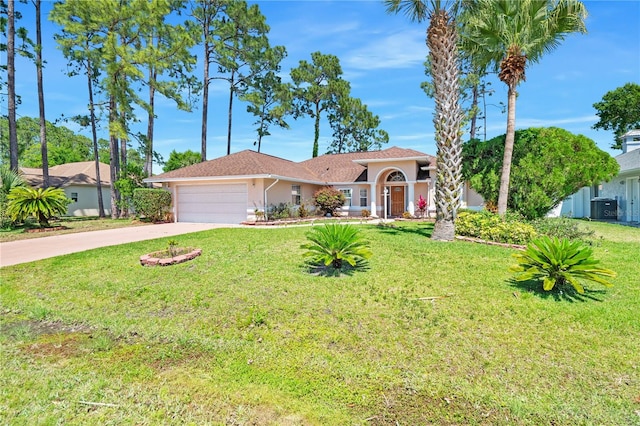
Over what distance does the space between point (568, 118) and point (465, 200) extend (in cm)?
1078

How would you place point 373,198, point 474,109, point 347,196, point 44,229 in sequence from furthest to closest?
point 474,109
point 347,196
point 373,198
point 44,229

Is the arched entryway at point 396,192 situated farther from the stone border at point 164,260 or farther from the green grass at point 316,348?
the stone border at point 164,260

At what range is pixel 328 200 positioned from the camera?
70.0 feet

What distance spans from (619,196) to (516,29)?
50.2 ft

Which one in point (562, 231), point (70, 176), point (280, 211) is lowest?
point (562, 231)

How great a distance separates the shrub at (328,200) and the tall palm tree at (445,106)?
11.1 meters

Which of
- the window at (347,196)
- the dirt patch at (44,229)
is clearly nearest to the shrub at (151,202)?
the dirt patch at (44,229)

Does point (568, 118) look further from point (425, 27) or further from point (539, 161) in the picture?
point (425, 27)

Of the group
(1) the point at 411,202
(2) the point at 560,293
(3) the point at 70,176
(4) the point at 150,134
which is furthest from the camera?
(3) the point at 70,176

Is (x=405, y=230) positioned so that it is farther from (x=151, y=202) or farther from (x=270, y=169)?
(x=151, y=202)

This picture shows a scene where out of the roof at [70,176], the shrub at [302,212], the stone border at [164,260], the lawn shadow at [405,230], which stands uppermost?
the roof at [70,176]

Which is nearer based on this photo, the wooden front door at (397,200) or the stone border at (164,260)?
the stone border at (164,260)

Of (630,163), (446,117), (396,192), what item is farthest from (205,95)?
(630,163)

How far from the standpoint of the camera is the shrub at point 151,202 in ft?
61.4
